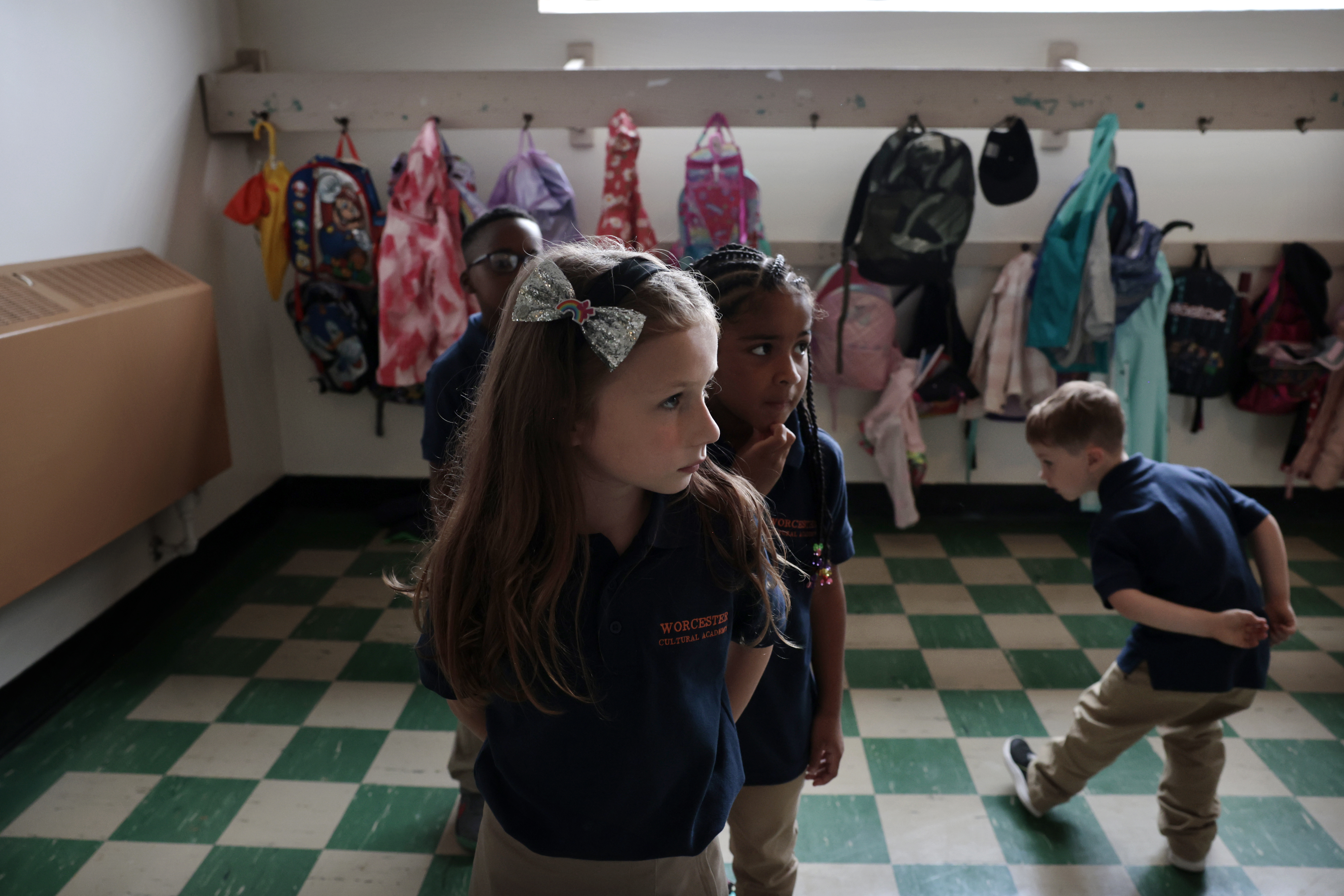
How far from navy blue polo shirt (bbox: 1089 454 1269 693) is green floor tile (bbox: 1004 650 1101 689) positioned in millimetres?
925

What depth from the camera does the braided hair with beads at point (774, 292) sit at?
120cm

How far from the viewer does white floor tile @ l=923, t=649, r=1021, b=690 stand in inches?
106

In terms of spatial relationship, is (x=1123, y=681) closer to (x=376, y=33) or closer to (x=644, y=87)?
(x=644, y=87)

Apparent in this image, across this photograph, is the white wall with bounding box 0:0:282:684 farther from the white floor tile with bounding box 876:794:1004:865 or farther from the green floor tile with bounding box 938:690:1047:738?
the green floor tile with bounding box 938:690:1047:738

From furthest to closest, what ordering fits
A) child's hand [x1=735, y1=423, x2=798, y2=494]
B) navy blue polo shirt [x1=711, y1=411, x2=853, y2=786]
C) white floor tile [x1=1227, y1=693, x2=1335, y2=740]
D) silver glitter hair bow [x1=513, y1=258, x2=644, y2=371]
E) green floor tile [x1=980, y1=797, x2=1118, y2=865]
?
white floor tile [x1=1227, y1=693, x2=1335, y2=740] < green floor tile [x1=980, y1=797, x2=1118, y2=865] < navy blue polo shirt [x1=711, y1=411, x2=853, y2=786] < child's hand [x1=735, y1=423, x2=798, y2=494] < silver glitter hair bow [x1=513, y1=258, x2=644, y2=371]

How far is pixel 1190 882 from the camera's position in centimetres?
192

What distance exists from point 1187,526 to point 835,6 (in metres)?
2.61

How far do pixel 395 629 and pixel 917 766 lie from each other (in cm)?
168

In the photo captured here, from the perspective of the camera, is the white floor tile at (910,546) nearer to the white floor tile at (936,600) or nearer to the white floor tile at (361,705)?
the white floor tile at (936,600)

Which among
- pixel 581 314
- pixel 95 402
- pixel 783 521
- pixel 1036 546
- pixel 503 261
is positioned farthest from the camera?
pixel 1036 546

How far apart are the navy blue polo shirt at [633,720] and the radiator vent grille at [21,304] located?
1.84m


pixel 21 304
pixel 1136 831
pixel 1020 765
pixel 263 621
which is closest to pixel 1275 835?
pixel 1136 831

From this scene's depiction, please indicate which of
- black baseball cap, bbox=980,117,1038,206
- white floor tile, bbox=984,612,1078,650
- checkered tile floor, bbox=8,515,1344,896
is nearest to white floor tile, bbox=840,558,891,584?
checkered tile floor, bbox=8,515,1344,896

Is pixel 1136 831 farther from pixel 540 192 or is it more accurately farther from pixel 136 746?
pixel 540 192
